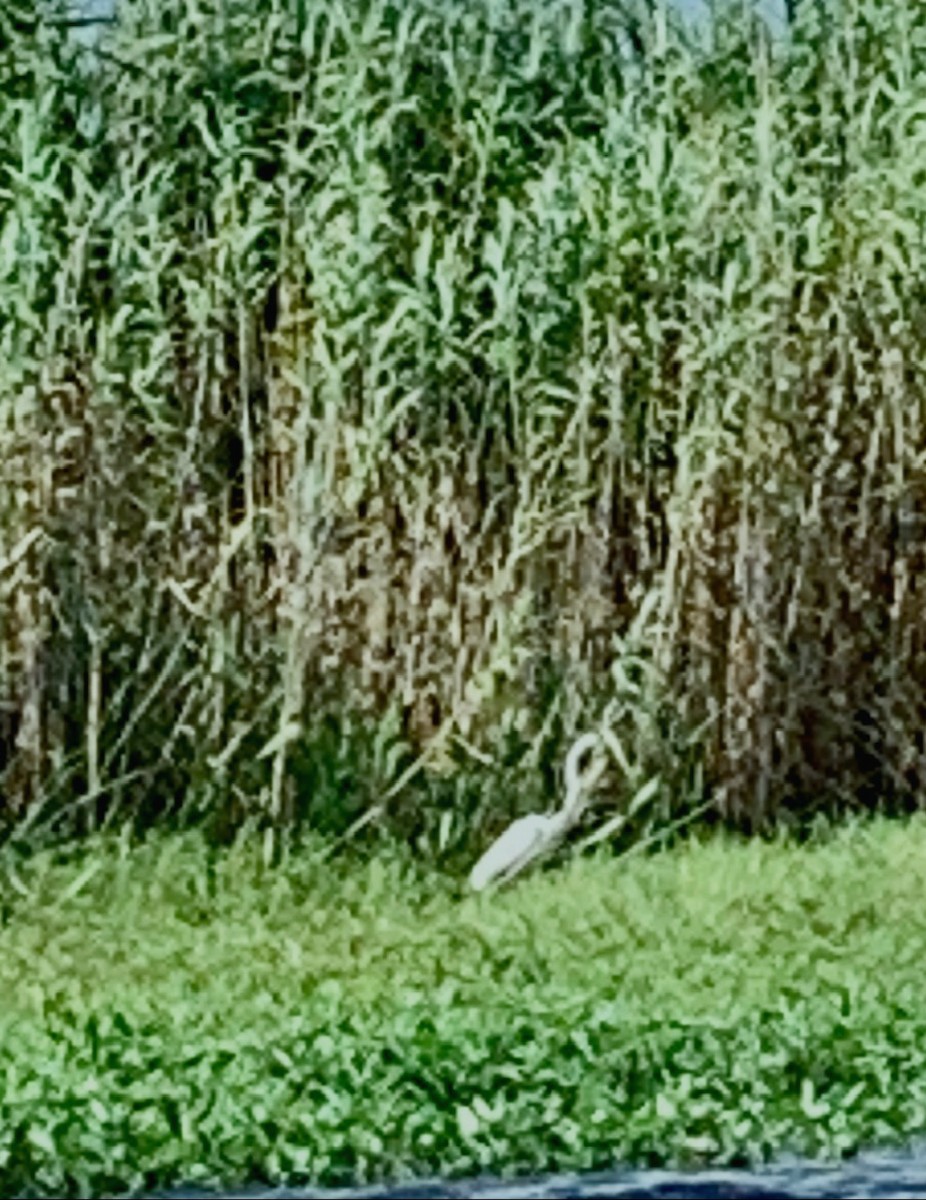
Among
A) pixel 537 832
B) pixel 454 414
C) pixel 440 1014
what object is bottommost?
pixel 537 832

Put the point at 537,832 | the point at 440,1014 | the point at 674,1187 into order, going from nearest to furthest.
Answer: the point at 674,1187, the point at 440,1014, the point at 537,832

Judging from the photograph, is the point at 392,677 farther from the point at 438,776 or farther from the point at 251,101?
the point at 251,101

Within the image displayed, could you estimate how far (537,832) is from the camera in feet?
25.6

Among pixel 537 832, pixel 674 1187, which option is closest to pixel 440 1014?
pixel 674 1187

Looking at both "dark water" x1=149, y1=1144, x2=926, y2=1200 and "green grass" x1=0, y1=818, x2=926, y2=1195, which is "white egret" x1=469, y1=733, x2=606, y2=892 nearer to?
"green grass" x1=0, y1=818, x2=926, y2=1195

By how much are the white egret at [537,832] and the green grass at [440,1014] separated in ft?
0.28

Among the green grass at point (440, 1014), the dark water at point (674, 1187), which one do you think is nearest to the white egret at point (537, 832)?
the green grass at point (440, 1014)

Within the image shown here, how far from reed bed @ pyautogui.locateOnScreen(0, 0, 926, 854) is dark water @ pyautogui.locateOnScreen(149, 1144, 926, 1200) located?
3005 millimetres

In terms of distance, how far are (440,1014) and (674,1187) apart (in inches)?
34.3

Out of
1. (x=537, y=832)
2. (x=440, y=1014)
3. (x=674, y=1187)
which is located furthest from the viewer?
(x=537, y=832)

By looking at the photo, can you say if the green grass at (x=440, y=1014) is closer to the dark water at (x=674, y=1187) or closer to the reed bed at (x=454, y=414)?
the dark water at (x=674, y=1187)

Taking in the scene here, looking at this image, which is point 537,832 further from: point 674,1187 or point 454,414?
point 674,1187

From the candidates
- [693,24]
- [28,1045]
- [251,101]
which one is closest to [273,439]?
[251,101]

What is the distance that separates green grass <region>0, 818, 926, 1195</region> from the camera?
508 centimetres
